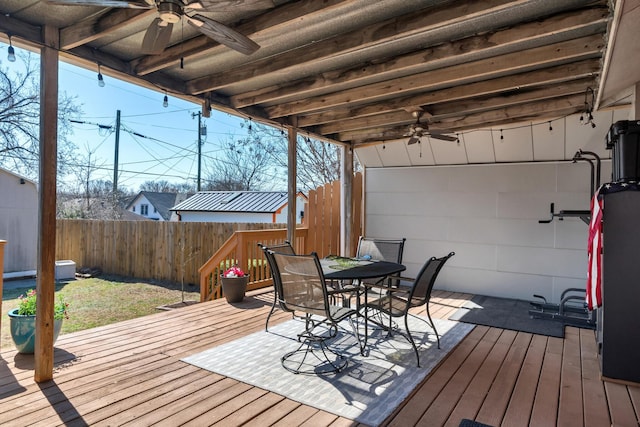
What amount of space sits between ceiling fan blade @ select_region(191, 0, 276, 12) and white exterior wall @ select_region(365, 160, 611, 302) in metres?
4.73

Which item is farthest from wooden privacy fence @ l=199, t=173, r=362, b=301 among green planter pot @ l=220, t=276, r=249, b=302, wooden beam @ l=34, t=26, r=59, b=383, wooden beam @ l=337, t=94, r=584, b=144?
wooden beam @ l=34, t=26, r=59, b=383

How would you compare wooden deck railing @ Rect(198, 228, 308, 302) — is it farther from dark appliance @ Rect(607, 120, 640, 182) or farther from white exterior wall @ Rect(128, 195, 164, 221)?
white exterior wall @ Rect(128, 195, 164, 221)

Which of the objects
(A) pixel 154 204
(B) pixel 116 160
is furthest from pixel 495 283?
(A) pixel 154 204

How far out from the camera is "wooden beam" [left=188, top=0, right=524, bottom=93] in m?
2.32

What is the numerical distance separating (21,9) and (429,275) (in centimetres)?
347

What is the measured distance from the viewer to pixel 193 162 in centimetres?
1545

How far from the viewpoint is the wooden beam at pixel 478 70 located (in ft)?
9.43

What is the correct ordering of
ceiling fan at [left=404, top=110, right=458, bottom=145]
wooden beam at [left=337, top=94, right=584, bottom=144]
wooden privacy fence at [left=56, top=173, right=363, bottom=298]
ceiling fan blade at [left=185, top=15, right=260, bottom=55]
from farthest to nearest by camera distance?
wooden privacy fence at [left=56, top=173, right=363, bottom=298] → ceiling fan at [left=404, top=110, right=458, bottom=145] → wooden beam at [left=337, top=94, right=584, bottom=144] → ceiling fan blade at [left=185, top=15, right=260, bottom=55]

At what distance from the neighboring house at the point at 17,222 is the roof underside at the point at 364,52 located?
6.83m

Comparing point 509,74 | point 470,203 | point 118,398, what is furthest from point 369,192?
point 118,398

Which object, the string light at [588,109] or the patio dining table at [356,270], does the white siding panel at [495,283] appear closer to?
the string light at [588,109]

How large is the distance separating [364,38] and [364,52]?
1.60 ft

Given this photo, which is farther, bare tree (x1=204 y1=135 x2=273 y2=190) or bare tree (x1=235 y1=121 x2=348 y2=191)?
bare tree (x1=204 y1=135 x2=273 y2=190)

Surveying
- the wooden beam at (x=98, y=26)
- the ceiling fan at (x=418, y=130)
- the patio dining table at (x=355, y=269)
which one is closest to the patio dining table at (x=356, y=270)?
the patio dining table at (x=355, y=269)
